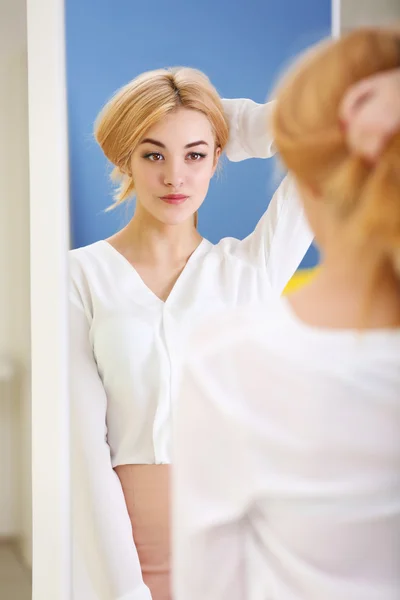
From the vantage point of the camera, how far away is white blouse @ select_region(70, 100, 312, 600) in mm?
1447

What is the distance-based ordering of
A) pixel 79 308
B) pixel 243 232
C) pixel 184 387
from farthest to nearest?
1. pixel 79 308
2. pixel 243 232
3. pixel 184 387

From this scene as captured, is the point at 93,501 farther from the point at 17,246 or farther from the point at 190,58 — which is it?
the point at 190,58

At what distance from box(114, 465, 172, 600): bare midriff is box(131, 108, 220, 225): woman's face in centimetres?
53

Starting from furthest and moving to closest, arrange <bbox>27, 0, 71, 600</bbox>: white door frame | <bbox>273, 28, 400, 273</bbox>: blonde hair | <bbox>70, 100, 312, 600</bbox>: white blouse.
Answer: <bbox>27, 0, 71, 600</bbox>: white door frame < <bbox>70, 100, 312, 600</bbox>: white blouse < <bbox>273, 28, 400, 273</bbox>: blonde hair

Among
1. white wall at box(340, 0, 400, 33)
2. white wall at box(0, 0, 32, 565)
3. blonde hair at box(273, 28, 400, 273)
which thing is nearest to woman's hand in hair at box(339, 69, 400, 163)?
blonde hair at box(273, 28, 400, 273)

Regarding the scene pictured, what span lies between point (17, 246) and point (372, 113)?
3.12 ft

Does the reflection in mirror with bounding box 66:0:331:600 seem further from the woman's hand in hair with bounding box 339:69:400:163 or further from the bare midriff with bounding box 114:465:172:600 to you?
the woman's hand in hair with bounding box 339:69:400:163

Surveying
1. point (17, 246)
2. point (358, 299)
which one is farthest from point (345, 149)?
point (17, 246)

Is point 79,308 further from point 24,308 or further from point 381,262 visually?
point 381,262

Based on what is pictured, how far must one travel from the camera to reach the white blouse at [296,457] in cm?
118

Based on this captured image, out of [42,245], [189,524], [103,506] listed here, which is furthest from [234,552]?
[42,245]

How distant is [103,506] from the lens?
158cm

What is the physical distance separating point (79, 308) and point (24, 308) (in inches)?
9.0

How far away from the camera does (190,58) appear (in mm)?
1506
